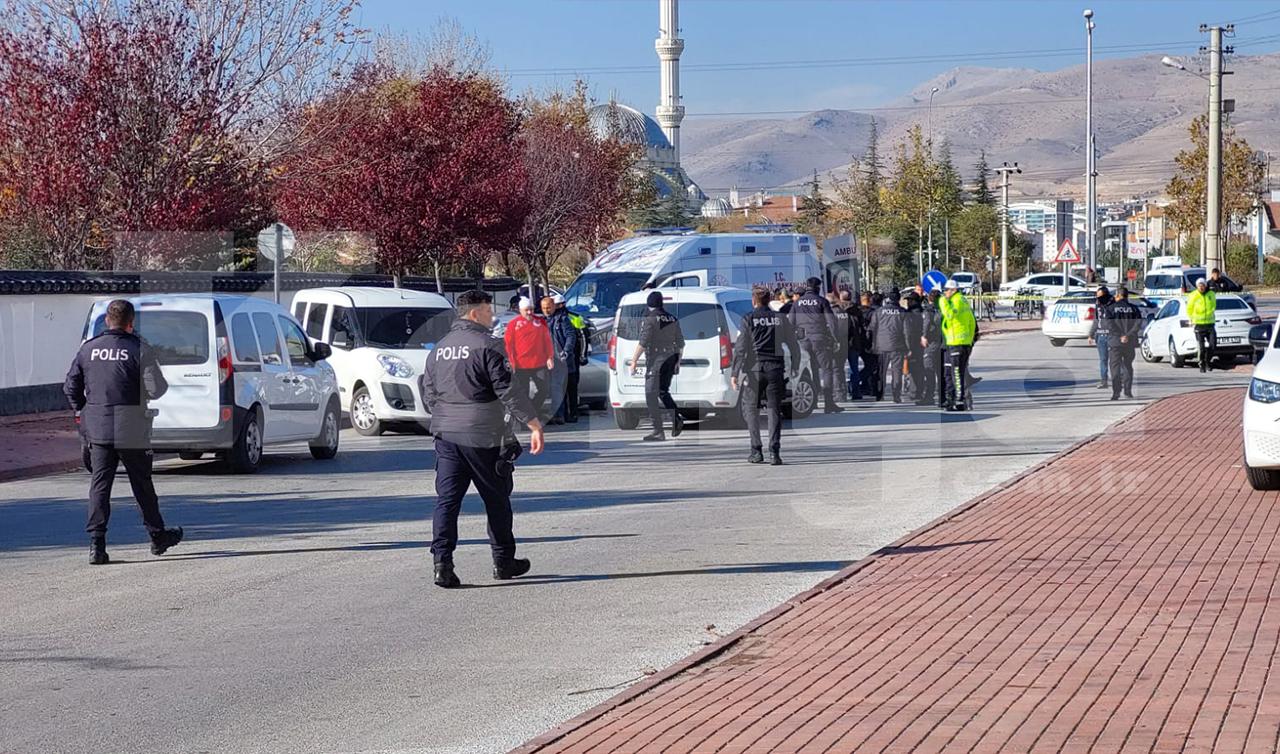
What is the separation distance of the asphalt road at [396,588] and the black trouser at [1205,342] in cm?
→ 1426

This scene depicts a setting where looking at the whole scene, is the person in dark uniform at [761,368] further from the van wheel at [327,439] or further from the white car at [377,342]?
the white car at [377,342]

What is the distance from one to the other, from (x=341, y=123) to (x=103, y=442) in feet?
79.2

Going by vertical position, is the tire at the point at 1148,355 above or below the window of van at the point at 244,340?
below

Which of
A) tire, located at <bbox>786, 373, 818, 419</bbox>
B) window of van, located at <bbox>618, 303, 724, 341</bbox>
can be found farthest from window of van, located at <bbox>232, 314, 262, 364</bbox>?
tire, located at <bbox>786, 373, 818, 419</bbox>

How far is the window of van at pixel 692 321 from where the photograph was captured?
69.9ft

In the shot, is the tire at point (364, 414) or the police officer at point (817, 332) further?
the police officer at point (817, 332)

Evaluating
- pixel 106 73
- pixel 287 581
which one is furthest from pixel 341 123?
pixel 287 581

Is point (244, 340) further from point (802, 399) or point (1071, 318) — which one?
point (1071, 318)

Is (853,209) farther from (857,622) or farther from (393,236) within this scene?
(857,622)

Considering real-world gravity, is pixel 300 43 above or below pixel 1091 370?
above

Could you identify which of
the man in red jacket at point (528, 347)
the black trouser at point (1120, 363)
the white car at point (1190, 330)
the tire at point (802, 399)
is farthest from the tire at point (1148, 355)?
the man in red jacket at point (528, 347)

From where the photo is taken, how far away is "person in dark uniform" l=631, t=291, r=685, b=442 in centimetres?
2033

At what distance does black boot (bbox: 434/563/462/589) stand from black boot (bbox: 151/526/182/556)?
2.39 meters

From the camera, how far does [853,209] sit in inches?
3588
